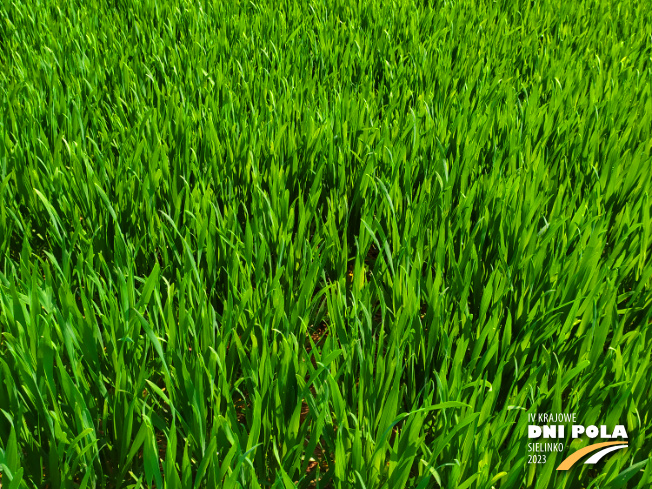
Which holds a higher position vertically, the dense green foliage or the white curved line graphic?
the dense green foliage

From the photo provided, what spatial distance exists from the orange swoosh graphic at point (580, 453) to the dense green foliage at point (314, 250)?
0.05 feet

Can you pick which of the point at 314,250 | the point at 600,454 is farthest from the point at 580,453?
the point at 314,250

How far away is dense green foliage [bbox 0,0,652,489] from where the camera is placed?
872 millimetres

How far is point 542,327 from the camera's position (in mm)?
1071

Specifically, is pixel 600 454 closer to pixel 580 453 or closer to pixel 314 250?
pixel 580 453

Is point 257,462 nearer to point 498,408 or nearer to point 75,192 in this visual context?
point 498,408

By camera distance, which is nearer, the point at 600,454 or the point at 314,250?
the point at 600,454

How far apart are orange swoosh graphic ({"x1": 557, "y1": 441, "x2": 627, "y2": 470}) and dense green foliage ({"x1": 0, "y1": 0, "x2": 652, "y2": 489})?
0.02m

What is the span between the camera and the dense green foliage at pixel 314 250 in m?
0.87

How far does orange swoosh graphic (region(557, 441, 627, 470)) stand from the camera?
0.88m

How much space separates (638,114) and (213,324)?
1.66m

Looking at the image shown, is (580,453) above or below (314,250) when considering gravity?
below

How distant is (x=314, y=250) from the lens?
1.29 metres

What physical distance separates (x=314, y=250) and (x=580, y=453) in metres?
0.64
